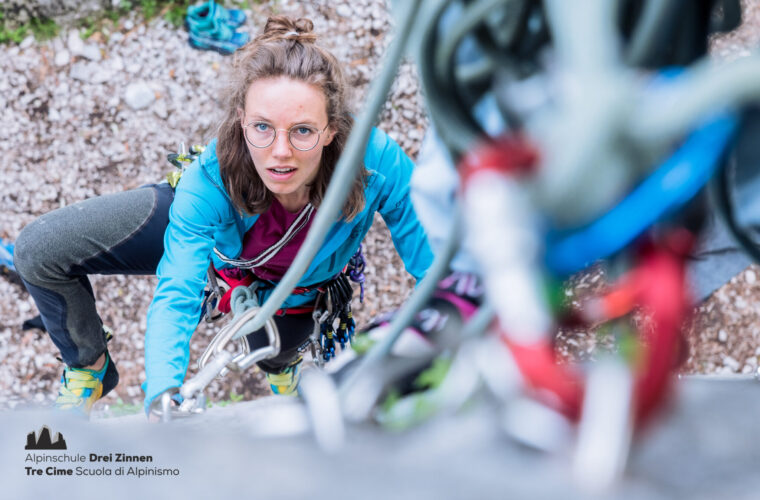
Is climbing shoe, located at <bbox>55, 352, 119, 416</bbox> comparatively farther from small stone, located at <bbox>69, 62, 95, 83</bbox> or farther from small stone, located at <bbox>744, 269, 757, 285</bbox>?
small stone, located at <bbox>744, 269, 757, 285</bbox>

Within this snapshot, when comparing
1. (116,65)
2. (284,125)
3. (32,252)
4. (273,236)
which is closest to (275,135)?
(284,125)

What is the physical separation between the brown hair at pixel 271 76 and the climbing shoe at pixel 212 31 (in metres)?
1.23

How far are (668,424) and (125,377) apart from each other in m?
2.43

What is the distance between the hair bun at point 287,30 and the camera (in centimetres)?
137

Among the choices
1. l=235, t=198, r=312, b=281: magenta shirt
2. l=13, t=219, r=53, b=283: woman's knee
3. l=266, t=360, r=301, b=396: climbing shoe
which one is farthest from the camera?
l=266, t=360, r=301, b=396: climbing shoe

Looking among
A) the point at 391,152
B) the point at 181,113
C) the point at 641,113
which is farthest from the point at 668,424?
the point at 181,113

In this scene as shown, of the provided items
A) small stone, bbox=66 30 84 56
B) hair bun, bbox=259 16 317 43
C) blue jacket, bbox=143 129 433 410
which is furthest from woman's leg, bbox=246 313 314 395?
small stone, bbox=66 30 84 56

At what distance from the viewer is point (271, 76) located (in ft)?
4.20

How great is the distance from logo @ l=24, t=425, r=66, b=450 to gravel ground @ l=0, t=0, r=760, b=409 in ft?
6.79

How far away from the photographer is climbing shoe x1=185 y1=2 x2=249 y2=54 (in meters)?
2.48

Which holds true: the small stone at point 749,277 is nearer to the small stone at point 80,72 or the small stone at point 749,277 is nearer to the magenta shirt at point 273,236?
the magenta shirt at point 273,236

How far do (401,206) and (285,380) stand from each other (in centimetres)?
94

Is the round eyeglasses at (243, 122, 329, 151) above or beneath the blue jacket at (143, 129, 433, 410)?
above

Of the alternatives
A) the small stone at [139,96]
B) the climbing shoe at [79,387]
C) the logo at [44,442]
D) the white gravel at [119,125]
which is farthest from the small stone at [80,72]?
the logo at [44,442]
